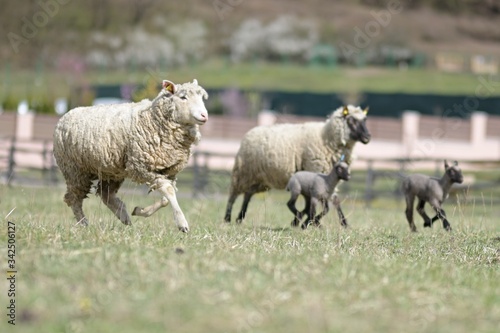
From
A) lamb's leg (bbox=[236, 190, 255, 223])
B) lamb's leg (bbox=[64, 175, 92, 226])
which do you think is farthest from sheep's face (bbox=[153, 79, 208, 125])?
lamb's leg (bbox=[236, 190, 255, 223])

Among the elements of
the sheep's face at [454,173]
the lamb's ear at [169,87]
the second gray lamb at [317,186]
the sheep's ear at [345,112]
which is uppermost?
the lamb's ear at [169,87]

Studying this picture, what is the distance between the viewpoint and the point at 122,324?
19.4ft

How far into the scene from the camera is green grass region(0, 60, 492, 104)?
71.1m

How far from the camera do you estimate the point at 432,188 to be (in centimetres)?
1273

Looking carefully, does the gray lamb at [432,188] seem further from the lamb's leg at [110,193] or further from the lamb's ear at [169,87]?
the lamb's leg at [110,193]

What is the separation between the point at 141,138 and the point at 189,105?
24.7 inches

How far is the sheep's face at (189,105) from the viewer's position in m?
10.8

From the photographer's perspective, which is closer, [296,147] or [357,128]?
[357,128]

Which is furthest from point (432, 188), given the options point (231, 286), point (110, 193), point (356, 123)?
point (231, 286)

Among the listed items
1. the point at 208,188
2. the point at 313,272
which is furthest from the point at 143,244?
the point at 208,188

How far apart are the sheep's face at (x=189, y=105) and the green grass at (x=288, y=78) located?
57240mm

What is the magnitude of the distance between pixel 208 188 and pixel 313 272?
1875cm

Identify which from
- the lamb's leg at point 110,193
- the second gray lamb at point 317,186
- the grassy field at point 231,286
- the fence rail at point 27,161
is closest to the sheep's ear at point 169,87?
the lamb's leg at point 110,193

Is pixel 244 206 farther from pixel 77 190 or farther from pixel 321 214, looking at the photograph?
pixel 77 190
